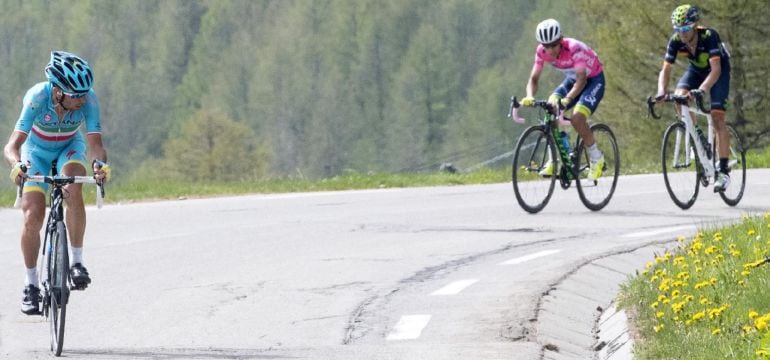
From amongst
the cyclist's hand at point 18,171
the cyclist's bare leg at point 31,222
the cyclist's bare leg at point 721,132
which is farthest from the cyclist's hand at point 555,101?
the cyclist's hand at point 18,171

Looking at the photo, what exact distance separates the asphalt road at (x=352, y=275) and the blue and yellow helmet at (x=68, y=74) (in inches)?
58.1

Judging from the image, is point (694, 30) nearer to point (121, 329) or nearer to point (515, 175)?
point (515, 175)

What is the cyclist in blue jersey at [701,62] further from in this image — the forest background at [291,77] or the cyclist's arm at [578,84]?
the forest background at [291,77]

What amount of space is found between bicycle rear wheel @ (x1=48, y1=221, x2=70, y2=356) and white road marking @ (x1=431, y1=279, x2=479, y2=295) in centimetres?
265

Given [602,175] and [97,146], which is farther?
[602,175]

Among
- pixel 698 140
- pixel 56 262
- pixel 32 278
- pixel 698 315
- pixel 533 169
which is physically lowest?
pixel 698 315

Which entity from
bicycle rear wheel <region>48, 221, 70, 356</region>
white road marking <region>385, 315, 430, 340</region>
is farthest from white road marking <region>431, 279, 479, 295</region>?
bicycle rear wheel <region>48, 221, 70, 356</region>

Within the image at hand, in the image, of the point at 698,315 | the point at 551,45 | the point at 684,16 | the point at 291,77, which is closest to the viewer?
the point at 698,315

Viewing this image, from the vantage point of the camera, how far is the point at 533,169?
14445mm

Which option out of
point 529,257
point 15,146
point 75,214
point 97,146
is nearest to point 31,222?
point 75,214

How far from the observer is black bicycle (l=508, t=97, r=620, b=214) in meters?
14.5

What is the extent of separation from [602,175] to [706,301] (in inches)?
300

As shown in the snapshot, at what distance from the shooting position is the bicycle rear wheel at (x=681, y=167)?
1466 centimetres

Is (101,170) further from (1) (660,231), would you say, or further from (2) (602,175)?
(2) (602,175)
